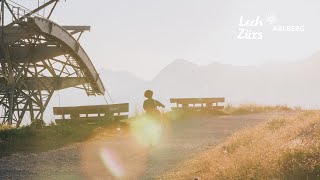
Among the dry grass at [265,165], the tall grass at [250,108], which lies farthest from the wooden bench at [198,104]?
the dry grass at [265,165]

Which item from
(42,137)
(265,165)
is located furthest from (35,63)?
(265,165)

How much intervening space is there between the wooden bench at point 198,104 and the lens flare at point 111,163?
1896cm

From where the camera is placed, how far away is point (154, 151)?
51.3 feet

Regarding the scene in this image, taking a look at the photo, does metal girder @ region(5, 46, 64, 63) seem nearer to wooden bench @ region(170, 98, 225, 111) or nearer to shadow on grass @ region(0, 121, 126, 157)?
shadow on grass @ region(0, 121, 126, 157)

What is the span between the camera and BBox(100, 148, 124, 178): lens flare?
465 inches

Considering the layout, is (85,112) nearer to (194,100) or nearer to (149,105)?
(149,105)

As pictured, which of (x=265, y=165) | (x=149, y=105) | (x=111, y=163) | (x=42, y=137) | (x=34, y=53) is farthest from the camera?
(x=34, y=53)

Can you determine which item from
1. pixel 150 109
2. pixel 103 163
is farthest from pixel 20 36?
pixel 103 163

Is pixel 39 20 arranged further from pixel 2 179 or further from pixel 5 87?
pixel 2 179

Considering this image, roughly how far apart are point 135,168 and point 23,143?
7.46 m

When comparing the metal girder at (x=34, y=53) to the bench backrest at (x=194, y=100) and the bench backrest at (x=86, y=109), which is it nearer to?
the bench backrest at (x=86, y=109)

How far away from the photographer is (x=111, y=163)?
43.9 feet

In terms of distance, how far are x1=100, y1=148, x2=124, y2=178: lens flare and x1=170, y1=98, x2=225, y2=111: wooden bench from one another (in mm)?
18960

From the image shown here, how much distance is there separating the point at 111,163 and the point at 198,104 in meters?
24.7
